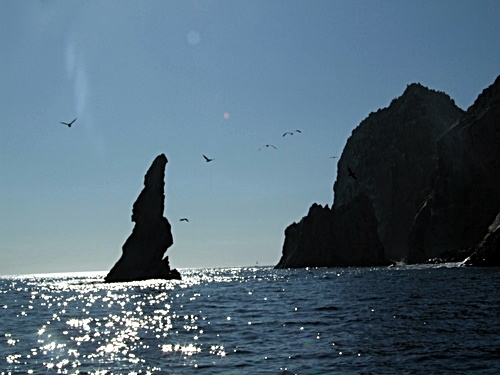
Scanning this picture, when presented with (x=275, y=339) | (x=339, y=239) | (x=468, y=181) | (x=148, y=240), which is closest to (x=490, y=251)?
(x=148, y=240)

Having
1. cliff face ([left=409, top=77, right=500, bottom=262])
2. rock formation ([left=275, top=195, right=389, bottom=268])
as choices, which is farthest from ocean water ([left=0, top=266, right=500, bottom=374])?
rock formation ([left=275, top=195, right=389, bottom=268])

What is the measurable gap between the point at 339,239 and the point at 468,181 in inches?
1756

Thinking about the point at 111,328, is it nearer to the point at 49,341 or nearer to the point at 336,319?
the point at 49,341

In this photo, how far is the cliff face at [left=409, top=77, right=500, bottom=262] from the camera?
A: 153 m

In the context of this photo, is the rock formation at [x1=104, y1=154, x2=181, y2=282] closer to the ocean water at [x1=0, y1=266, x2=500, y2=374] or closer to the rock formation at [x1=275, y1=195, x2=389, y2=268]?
the ocean water at [x1=0, y1=266, x2=500, y2=374]

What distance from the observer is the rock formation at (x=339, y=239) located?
184 meters

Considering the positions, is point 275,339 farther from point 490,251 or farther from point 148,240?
point 148,240

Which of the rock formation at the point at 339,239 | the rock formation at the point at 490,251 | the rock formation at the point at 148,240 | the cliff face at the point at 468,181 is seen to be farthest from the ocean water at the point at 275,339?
the rock formation at the point at 339,239

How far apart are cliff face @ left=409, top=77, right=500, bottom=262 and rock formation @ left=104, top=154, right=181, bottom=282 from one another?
82.4 meters

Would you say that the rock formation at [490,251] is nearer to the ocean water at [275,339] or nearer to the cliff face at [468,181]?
the ocean water at [275,339]

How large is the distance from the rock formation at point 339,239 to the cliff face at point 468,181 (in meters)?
19.9

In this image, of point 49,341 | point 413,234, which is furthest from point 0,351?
point 413,234

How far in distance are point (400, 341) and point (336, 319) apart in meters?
8.85

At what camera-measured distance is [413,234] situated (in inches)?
7146
